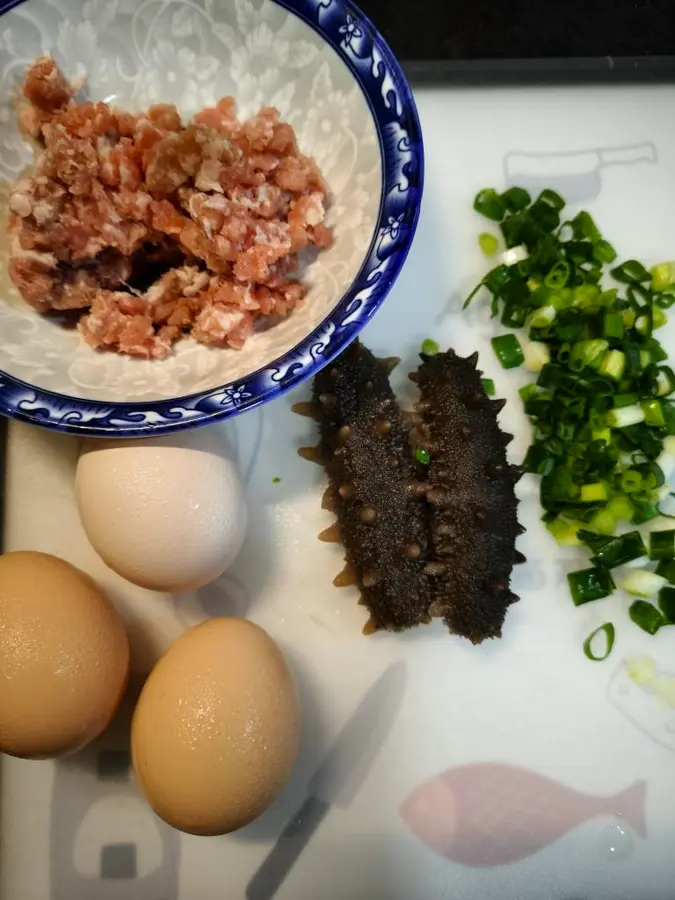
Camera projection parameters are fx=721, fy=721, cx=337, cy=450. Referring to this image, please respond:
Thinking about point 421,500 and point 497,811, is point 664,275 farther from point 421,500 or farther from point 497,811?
point 497,811

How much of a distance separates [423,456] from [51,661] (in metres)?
0.66

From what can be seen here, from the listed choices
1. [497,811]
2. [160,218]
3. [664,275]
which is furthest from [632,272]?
[497,811]

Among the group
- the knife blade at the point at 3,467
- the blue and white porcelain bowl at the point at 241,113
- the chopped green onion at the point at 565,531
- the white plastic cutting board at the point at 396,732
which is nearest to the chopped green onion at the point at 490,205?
the white plastic cutting board at the point at 396,732

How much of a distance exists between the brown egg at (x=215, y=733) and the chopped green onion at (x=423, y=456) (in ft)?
1.34

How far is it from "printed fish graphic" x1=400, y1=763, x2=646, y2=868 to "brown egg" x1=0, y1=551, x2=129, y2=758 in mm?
Answer: 556

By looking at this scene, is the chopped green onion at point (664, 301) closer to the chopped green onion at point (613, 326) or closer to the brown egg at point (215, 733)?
the chopped green onion at point (613, 326)

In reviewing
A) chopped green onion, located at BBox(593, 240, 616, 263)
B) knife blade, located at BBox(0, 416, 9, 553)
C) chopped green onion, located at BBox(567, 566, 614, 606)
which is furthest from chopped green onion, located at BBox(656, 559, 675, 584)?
knife blade, located at BBox(0, 416, 9, 553)

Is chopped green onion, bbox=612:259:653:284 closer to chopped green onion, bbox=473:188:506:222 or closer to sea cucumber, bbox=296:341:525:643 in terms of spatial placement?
chopped green onion, bbox=473:188:506:222

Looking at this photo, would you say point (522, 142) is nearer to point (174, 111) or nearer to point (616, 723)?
point (174, 111)

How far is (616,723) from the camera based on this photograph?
1271mm

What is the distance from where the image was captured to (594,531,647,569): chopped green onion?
50.4 inches

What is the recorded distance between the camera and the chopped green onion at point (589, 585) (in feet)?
4.20

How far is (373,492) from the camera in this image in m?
1.16

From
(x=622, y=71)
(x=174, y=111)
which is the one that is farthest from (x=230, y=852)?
(x=622, y=71)
